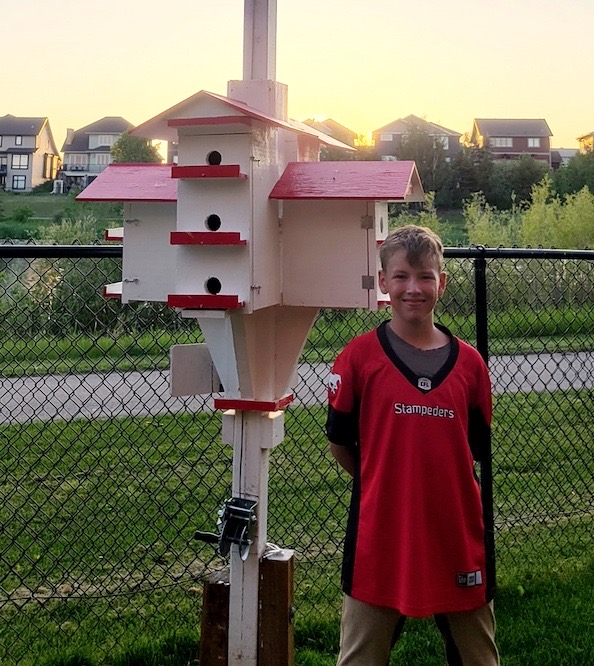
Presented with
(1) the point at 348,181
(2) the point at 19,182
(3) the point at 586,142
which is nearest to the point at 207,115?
(1) the point at 348,181

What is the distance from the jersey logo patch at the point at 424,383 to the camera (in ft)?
5.98

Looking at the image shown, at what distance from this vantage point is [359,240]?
6.93 feet

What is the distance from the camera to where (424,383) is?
1830mm

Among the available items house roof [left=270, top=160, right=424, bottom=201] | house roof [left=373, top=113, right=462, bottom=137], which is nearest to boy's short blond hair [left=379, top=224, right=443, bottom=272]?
house roof [left=270, top=160, right=424, bottom=201]

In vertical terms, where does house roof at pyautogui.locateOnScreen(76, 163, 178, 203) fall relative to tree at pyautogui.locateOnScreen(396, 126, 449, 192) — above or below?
below

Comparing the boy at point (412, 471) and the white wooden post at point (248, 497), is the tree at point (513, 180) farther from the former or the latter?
the boy at point (412, 471)

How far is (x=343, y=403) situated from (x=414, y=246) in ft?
1.37

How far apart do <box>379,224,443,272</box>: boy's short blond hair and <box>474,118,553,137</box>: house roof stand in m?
37.0

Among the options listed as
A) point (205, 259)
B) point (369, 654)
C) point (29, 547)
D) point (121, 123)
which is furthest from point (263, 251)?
point (121, 123)

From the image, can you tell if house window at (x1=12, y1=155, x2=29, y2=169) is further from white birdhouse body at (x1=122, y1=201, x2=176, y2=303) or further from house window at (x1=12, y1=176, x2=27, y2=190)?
white birdhouse body at (x1=122, y1=201, x2=176, y2=303)

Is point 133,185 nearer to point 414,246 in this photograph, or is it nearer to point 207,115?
point 207,115

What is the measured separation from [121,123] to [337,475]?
18851 millimetres

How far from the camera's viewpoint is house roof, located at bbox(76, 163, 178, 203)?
212 centimetres

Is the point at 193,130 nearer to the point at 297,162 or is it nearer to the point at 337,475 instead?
the point at 297,162
